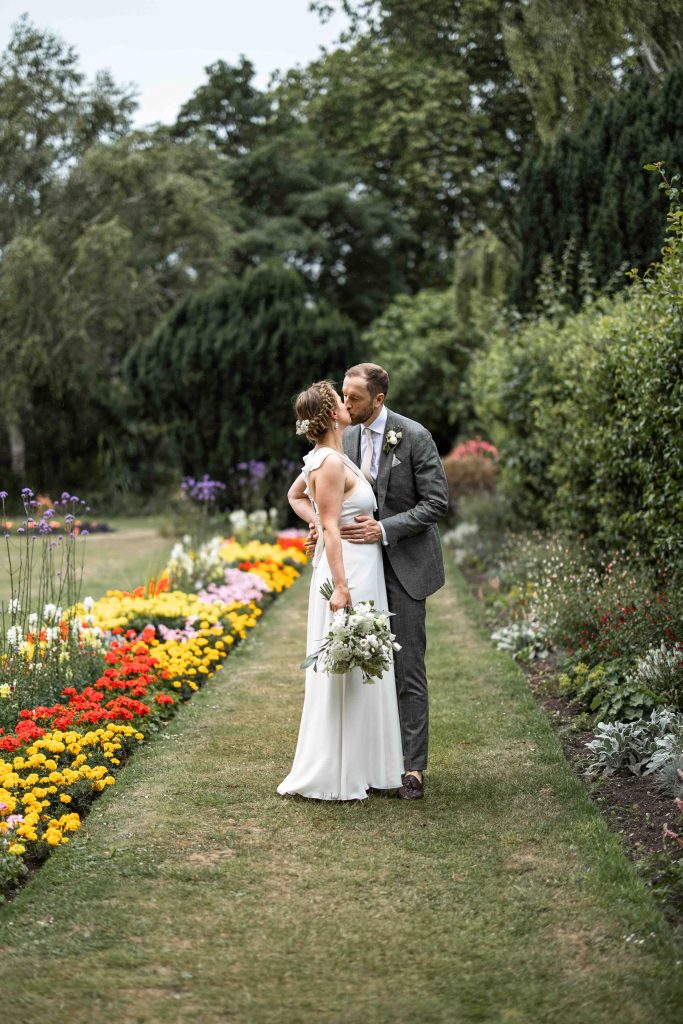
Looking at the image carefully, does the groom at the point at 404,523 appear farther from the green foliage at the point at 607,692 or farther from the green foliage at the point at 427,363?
the green foliage at the point at 427,363

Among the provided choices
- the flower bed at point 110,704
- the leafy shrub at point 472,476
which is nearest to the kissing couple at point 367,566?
the flower bed at point 110,704

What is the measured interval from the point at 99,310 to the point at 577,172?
17.6 m

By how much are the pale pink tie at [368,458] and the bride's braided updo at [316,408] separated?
0.37 metres

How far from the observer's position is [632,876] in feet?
13.1

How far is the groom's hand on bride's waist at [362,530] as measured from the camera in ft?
16.5

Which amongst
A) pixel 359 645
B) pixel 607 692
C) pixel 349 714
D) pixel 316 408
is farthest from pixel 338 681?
pixel 607 692

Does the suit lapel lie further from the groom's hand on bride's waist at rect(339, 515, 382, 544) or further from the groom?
the groom's hand on bride's waist at rect(339, 515, 382, 544)

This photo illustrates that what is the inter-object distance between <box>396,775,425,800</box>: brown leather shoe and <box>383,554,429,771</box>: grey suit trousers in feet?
0.18

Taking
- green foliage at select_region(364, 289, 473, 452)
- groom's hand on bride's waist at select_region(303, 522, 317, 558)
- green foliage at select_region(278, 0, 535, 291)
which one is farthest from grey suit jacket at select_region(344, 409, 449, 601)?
green foliage at select_region(364, 289, 473, 452)

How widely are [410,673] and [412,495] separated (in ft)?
2.86

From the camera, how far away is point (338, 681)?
4949 millimetres

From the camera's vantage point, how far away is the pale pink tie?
5309 millimetres

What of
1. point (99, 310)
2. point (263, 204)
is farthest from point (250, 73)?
point (99, 310)

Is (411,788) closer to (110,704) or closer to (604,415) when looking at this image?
(110,704)
